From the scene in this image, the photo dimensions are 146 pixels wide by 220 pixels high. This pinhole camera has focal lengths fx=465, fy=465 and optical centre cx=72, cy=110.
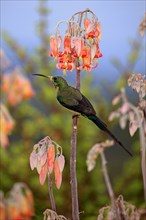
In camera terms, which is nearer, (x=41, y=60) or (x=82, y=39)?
(x=82, y=39)

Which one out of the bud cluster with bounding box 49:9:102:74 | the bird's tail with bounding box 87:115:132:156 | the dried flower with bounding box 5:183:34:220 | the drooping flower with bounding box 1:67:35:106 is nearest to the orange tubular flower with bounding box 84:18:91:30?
the bud cluster with bounding box 49:9:102:74

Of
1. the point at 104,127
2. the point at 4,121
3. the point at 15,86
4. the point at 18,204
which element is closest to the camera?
the point at 104,127

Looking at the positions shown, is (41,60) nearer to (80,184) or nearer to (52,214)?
(80,184)

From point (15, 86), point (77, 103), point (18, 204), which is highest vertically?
point (15, 86)

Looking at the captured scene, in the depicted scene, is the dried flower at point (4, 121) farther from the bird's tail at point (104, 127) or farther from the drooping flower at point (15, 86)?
the bird's tail at point (104, 127)

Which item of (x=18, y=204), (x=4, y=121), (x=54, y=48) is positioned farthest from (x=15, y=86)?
(x=54, y=48)

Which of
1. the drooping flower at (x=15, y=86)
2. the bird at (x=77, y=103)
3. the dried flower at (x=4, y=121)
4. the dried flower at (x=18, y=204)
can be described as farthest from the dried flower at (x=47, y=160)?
the drooping flower at (x=15, y=86)

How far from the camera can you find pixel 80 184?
154cm

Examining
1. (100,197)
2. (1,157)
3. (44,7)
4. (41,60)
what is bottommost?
(100,197)

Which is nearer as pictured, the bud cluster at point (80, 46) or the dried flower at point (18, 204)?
the bud cluster at point (80, 46)

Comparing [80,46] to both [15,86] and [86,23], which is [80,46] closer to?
[86,23]

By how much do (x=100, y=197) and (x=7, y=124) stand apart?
51cm

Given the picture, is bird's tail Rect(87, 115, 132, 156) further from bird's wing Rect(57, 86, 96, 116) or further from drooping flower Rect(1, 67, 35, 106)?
drooping flower Rect(1, 67, 35, 106)

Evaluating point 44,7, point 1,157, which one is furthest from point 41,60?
point 1,157
